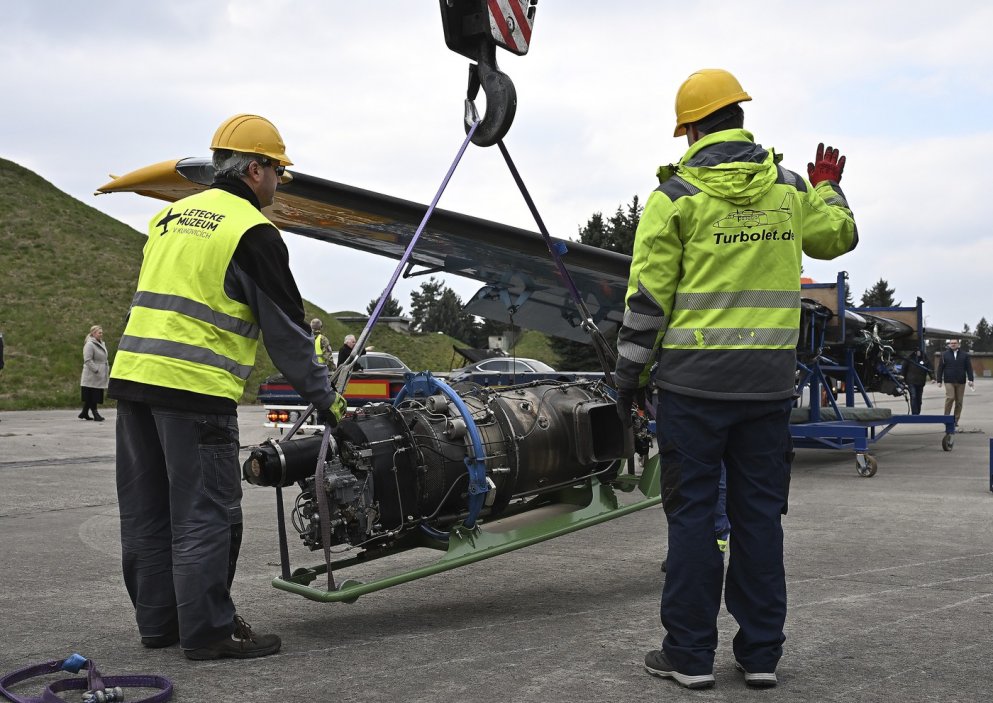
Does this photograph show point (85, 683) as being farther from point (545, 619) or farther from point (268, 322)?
point (545, 619)

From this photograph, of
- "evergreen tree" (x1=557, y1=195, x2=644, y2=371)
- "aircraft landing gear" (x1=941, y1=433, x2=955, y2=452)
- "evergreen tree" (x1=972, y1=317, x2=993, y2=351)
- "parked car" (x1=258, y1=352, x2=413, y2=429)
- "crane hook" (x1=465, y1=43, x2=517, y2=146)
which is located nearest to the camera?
"crane hook" (x1=465, y1=43, x2=517, y2=146)

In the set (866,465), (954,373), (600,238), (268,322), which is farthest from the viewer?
(600,238)

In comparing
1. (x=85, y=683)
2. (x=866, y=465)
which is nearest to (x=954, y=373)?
(x=866, y=465)

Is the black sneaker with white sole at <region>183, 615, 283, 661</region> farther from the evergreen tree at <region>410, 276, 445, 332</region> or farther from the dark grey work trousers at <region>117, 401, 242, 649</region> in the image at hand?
the evergreen tree at <region>410, 276, 445, 332</region>

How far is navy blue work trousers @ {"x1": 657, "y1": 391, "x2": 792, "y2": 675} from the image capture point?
366cm

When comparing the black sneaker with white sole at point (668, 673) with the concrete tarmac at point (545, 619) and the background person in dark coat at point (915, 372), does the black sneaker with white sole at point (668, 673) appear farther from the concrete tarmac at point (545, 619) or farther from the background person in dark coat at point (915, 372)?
the background person in dark coat at point (915, 372)

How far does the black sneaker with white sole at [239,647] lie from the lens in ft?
13.1

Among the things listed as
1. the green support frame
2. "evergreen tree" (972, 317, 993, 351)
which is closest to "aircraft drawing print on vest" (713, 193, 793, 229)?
the green support frame

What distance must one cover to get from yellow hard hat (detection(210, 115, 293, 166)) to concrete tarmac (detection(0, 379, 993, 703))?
211 centimetres

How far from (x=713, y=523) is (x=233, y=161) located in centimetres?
250

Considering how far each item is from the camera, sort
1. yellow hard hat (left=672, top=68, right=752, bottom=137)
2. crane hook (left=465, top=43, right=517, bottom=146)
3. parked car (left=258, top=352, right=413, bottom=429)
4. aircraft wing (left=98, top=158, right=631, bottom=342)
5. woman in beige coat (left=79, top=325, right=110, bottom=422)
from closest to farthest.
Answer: yellow hard hat (left=672, top=68, right=752, bottom=137)
crane hook (left=465, top=43, right=517, bottom=146)
aircraft wing (left=98, top=158, right=631, bottom=342)
parked car (left=258, top=352, right=413, bottom=429)
woman in beige coat (left=79, top=325, right=110, bottom=422)

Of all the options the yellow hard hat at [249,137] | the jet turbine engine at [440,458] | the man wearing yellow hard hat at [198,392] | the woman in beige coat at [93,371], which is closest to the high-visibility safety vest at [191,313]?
the man wearing yellow hard hat at [198,392]

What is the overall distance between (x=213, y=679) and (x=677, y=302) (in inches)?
88.6

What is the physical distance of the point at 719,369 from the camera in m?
3.72
